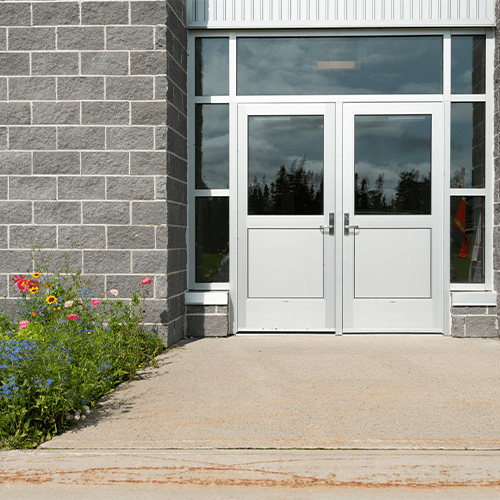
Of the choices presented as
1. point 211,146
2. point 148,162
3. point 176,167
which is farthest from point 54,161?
point 211,146

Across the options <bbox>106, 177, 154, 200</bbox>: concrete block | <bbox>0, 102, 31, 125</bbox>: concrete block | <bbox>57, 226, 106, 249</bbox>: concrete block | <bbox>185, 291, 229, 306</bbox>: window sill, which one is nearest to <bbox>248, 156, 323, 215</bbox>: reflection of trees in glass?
<bbox>185, 291, 229, 306</bbox>: window sill

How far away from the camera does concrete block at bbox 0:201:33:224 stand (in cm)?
483

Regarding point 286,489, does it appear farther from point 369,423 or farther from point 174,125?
point 174,125

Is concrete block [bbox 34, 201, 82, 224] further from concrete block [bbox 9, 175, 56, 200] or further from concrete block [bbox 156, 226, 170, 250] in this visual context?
concrete block [bbox 156, 226, 170, 250]

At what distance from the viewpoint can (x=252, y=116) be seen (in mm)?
5570

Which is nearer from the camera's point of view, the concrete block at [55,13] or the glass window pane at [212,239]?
the concrete block at [55,13]

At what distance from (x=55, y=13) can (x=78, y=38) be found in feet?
1.03

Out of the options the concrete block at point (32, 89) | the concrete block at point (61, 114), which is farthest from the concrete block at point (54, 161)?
the concrete block at point (32, 89)

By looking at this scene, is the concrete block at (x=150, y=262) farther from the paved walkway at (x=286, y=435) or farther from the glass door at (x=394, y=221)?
the glass door at (x=394, y=221)

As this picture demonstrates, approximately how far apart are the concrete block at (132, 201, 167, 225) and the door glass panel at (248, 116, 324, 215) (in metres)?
1.10

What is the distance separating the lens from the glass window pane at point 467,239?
217 inches

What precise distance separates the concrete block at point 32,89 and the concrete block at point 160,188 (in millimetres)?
1225

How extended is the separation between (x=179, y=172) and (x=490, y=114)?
330 centimetres

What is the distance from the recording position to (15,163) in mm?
4832
